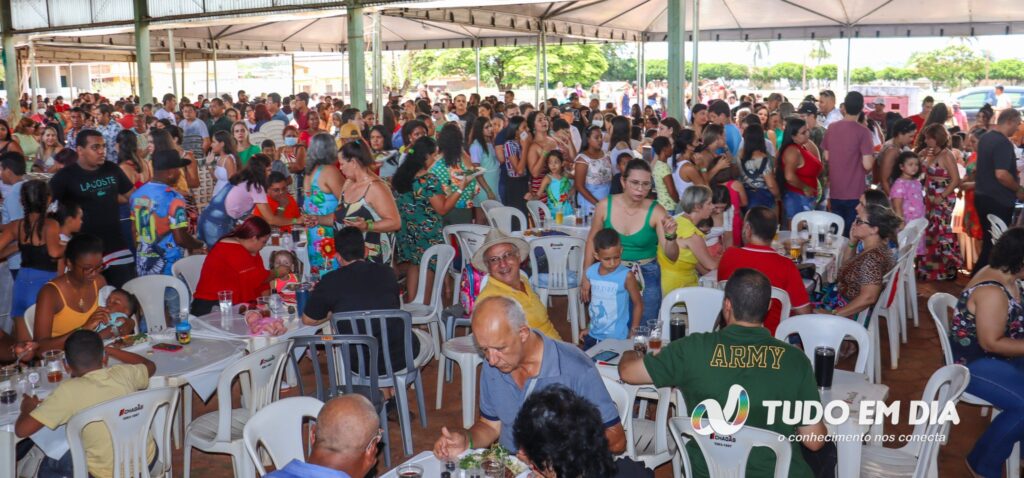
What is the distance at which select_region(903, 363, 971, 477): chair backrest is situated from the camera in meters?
3.13

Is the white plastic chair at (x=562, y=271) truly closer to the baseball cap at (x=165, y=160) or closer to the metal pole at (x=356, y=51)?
the baseball cap at (x=165, y=160)

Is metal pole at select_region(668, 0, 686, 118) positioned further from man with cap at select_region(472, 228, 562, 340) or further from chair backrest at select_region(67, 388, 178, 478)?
chair backrest at select_region(67, 388, 178, 478)

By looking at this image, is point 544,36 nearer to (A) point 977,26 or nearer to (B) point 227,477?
(A) point 977,26

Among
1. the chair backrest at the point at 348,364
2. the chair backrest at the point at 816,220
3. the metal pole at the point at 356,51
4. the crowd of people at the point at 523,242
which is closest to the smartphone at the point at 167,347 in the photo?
the crowd of people at the point at 523,242

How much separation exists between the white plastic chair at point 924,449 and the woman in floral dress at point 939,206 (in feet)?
16.4

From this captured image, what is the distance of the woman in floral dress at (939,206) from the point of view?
7.83 meters

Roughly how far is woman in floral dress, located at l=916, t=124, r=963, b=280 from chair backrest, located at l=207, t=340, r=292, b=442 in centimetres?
619

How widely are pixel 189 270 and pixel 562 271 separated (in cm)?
255

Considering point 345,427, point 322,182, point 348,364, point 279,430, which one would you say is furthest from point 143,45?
point 345,427

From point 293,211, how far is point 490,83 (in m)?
36.0

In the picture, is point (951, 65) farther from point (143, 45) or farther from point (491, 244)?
point (491, 244)

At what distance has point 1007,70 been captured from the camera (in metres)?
36.6

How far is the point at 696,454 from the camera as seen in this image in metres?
3.06

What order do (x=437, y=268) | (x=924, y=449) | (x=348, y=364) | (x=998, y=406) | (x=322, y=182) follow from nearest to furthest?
(x=924, y=449), (x=998, y=406), (x=348, y=364), (x=437, y=268), (x=322, y=182)
